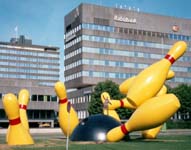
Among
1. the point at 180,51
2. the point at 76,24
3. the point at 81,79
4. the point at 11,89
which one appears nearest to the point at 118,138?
the point at 180,51

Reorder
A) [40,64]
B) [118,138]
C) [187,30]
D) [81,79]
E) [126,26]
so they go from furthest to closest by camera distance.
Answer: [40,64], [187,30], [126,26], [81,79], [118,138]

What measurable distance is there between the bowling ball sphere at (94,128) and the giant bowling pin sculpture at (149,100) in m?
0.39

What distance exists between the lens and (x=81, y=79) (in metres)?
84.6

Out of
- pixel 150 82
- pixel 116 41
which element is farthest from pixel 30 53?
pixel 150 82

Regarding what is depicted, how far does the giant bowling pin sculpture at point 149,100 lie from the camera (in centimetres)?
1604

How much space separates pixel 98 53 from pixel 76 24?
8.51m

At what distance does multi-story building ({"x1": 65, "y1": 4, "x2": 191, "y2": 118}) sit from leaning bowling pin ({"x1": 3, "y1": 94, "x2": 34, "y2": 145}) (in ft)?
215

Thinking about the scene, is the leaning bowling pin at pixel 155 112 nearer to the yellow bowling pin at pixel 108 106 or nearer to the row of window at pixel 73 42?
the yellow bowling pin at pixel 108 106

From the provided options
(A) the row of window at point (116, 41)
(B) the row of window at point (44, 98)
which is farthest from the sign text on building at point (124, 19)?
(B) the row of window at point (44, 98)

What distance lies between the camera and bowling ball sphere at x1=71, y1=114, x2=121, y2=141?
60.6ft

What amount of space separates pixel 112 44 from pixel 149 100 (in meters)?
72.5

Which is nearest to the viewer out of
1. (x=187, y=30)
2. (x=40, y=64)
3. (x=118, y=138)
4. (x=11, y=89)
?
(x=118, y=138)

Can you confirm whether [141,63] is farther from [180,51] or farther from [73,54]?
[180,51]

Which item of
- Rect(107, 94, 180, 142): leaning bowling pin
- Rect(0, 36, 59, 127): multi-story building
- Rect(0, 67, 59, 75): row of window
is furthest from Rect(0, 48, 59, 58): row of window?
Rect(107, 94, 180, 142): leaning bowling pin
